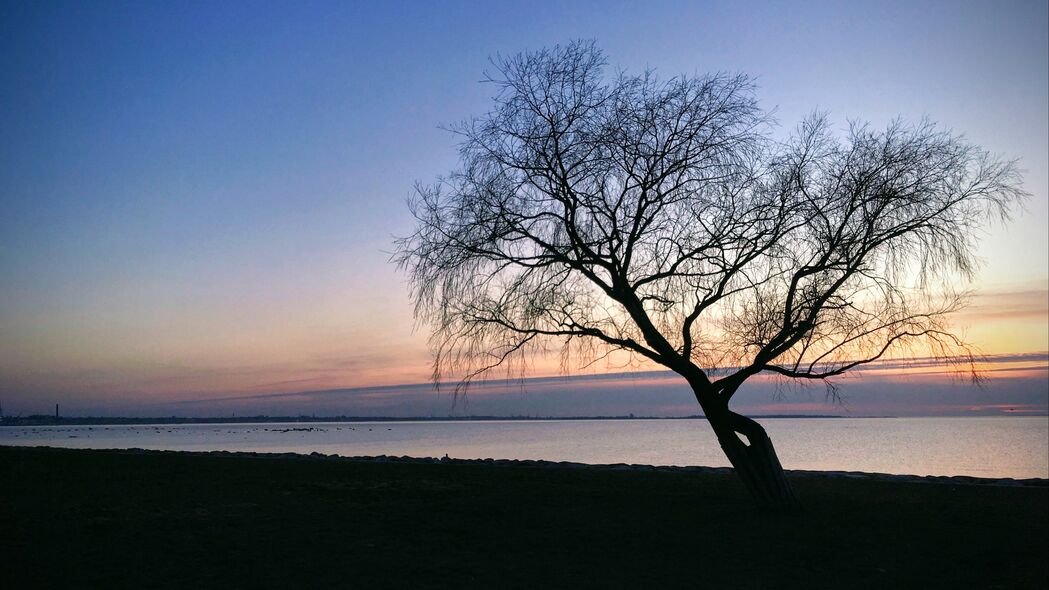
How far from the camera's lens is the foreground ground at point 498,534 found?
9656 millimetres

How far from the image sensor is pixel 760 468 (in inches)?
538

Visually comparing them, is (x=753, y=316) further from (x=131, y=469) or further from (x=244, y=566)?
(x=131, y=469)

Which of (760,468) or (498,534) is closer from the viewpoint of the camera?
(498,534)

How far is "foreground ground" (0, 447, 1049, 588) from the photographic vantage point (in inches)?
380

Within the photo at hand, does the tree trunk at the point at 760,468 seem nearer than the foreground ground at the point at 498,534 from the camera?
No

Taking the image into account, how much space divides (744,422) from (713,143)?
5.08 m

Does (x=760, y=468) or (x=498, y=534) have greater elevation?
(x=760, y=468)

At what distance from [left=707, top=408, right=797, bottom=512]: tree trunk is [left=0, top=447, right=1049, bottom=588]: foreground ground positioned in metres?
0.36

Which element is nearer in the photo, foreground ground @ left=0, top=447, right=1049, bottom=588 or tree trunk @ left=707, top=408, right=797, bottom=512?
foreground ground @ left=0, top=447, right=1049, bottom=588

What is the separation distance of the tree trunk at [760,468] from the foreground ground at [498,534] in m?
0.36

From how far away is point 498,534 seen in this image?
1207cm

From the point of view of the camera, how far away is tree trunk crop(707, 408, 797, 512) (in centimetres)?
1355

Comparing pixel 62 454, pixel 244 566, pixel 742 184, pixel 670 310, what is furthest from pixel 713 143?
pixel 62 454

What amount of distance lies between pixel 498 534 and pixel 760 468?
494cm
